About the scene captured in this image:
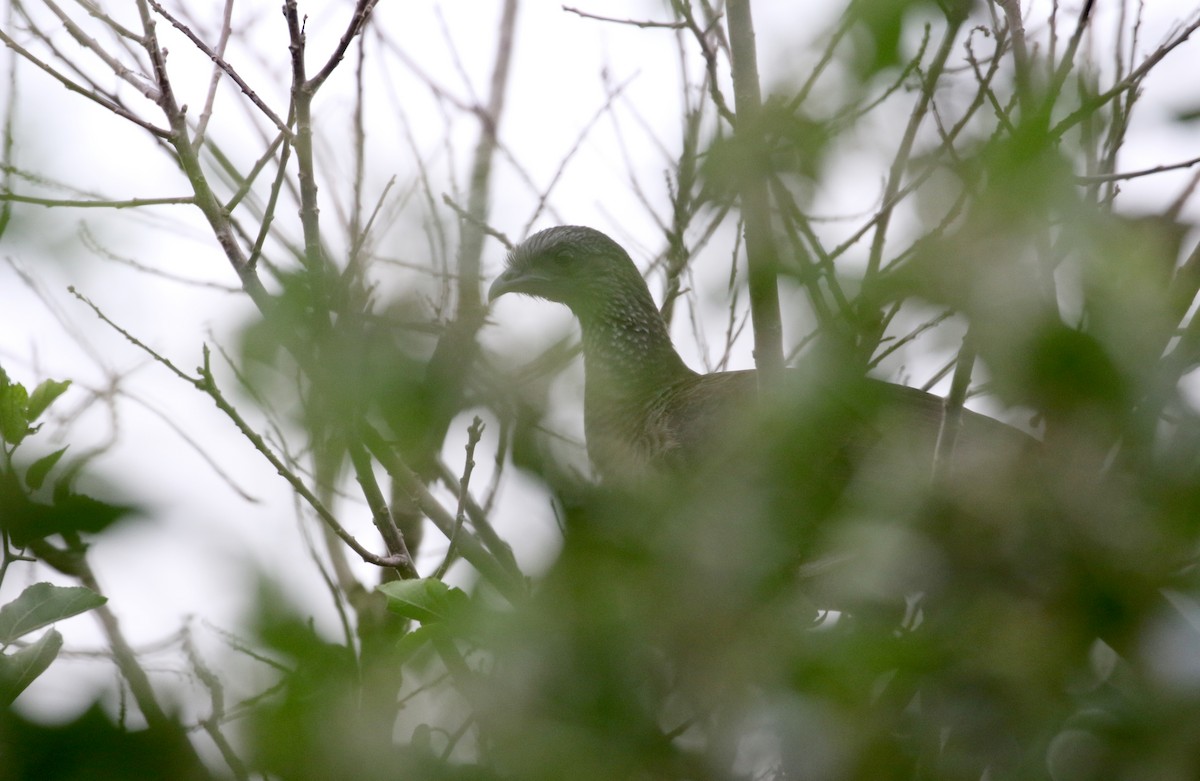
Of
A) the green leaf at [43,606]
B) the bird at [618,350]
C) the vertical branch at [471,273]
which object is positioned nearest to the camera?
the green leaf at [43,606]

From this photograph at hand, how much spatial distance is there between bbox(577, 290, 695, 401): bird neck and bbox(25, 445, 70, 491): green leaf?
12.7ft

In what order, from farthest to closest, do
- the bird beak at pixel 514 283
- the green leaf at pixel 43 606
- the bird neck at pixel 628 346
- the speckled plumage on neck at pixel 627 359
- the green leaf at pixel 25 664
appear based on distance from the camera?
the bird neck at pixel 628 346
the bird beak at pixel 514 283
the speckled plumage on neck at pixel 627 359
the green leaf at pixel 43 606
the green leaf at pixel 25 664

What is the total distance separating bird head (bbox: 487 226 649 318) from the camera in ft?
17.3

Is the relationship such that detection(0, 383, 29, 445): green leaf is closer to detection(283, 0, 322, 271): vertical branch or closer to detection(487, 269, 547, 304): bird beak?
detection(283, 0, 322, 271): vertical branch

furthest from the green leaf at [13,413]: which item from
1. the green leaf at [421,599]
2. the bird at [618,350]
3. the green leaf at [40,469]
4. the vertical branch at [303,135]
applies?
the bird at [618,350]

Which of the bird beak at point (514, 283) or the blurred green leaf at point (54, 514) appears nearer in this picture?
the blurred green leaf at point (54, 514)

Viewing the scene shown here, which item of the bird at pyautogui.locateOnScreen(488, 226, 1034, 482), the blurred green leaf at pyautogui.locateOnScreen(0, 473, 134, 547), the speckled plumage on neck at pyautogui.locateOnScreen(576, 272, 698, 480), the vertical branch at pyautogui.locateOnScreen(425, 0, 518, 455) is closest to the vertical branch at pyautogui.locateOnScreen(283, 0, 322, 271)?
the vertical branch at pyautogui.locateOnScreen(425, 0, 518, 455)

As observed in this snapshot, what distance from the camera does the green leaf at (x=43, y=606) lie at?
1.58 m

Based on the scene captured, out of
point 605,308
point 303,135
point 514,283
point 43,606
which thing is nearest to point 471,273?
point 514,283

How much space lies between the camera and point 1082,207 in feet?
3.21

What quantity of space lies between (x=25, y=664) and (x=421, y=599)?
47cm

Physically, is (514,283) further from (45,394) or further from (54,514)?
(54,514)

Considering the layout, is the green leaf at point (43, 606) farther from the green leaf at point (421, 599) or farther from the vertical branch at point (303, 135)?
the vertical branch at point (303, 135)

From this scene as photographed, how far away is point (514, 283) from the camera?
17.0 feet
